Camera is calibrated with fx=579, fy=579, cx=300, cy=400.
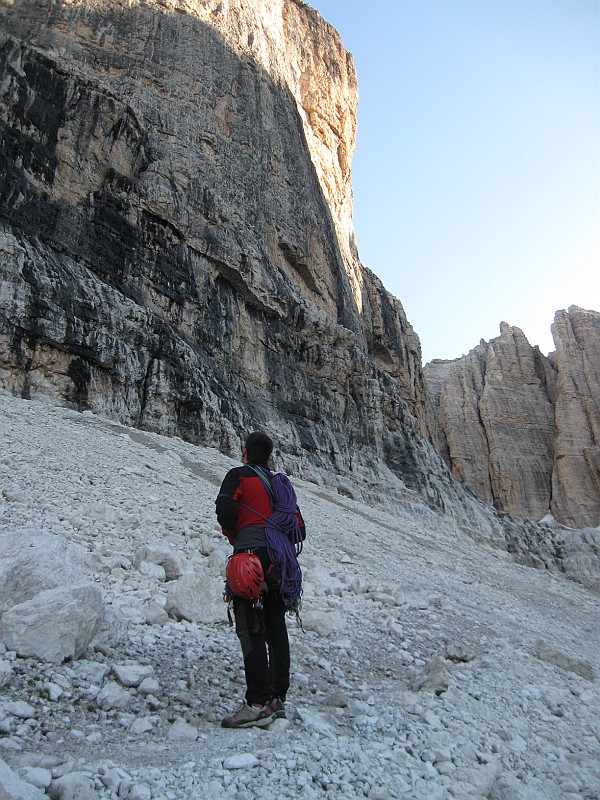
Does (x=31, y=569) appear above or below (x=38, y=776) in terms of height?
above

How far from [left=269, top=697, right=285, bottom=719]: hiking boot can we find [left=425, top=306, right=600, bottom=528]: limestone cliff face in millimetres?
46292

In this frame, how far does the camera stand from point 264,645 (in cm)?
364

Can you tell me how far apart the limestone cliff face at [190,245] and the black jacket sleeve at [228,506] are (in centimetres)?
1427

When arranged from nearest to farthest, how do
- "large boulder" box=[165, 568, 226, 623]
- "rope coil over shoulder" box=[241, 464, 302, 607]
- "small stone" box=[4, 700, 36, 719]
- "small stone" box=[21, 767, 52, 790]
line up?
"small stone" box=[21, 767, 52, 790], "small stone" box=[4, 700, 36, 719], "rope coil over shoulder" box=[241, 464, 302, 607], "large boulder" box=[165, 568, 226, 623]

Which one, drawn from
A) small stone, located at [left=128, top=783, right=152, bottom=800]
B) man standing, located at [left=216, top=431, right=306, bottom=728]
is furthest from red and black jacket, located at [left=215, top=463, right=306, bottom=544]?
small stone, located at [left=128, top=783, right=152, bottom=800]

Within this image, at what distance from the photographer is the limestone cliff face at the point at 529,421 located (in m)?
52.3

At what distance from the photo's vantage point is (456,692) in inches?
171

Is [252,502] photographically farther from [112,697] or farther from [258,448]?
[112,697]

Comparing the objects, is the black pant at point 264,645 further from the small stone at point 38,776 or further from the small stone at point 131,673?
the small stone at point 38,776

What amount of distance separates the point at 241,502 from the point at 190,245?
A: 22.0 meters

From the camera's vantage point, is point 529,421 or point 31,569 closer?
point 31,569

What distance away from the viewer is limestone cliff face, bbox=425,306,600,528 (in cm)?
5231

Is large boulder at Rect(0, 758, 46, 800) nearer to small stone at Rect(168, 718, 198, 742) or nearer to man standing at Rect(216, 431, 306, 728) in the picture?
small stone at Rect(168, 718, 198, 742)

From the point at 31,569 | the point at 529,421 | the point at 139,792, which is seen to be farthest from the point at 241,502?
the point at 529,421
